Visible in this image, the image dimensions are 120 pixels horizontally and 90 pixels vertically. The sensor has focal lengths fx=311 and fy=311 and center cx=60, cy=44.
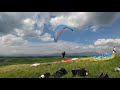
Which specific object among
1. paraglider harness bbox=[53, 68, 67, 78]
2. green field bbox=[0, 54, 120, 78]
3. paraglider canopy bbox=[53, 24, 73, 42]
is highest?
paraglider canopy bbox=[53, 24, 73, 42]

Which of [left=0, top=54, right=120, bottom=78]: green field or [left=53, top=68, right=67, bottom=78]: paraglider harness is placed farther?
[left=0, top=54, right=120, bottom=78]: green field

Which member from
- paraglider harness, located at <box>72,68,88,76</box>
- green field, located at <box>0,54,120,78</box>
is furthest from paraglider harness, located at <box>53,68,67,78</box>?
paraglider harness, located at <box>72,68,88,76</box>

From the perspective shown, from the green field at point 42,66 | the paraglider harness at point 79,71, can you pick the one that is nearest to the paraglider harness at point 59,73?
the green field at point 42,66

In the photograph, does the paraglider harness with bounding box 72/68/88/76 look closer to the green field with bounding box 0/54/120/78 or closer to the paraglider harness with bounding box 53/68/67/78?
the green field with bounding box 0/54/120/78

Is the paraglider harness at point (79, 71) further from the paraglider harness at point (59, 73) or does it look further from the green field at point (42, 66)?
the paraglider harness at point (59, 73)

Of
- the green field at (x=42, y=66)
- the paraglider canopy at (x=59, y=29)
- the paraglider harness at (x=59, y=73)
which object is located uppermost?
the paraglider canopy at (x=59, y=29)

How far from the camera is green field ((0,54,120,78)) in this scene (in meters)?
16.0

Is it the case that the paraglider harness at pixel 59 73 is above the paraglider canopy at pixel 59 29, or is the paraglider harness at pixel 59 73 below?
below

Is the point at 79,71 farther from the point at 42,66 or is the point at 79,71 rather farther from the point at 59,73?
the point at 42,66

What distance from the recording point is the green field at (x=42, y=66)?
1599 centimetres
